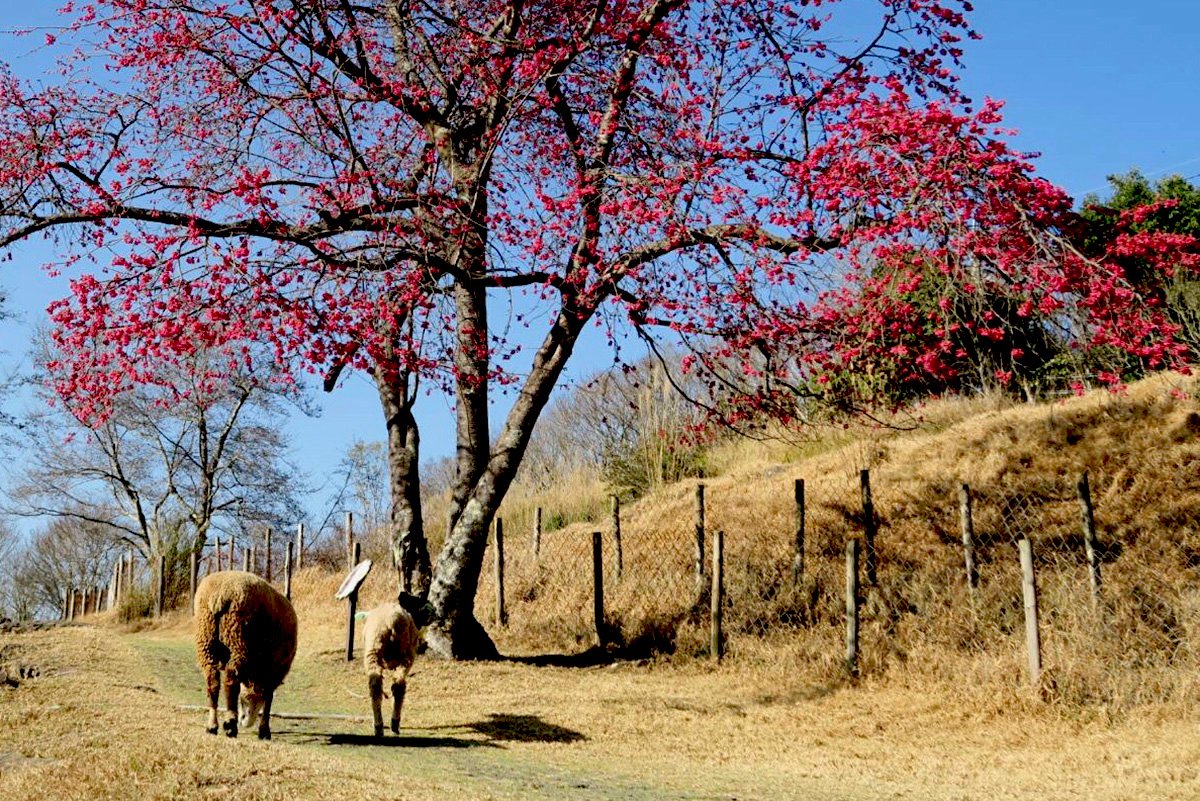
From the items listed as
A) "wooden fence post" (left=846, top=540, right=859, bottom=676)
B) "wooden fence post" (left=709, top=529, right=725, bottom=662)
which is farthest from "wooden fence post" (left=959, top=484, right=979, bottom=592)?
"wooden fence post" (left=709, top=529, right=725, bottom=662)

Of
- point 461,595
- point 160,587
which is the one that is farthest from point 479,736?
point 160,587

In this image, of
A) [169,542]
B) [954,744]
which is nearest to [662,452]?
[954,744]

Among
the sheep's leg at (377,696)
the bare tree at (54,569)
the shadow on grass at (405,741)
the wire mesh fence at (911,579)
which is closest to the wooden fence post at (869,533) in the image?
the wire mesh fence at (911,579)

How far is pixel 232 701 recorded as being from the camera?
332 inches

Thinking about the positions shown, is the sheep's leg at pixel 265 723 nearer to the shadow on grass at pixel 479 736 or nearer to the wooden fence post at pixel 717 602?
the shadow on grass at pixel 479 736

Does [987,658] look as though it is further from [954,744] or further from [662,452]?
[662,452]

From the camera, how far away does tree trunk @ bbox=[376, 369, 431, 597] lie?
14.9 meters

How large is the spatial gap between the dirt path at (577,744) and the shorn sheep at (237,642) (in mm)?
366

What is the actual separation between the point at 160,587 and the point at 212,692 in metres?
20.6

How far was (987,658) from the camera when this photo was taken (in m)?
11.0

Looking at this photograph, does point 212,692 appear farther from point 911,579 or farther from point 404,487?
point 911,579

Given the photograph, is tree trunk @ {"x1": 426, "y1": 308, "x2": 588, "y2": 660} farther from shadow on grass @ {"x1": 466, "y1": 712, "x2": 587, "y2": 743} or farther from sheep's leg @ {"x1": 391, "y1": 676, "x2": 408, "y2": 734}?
sheep's leg @ {"x1": 391, "y1": 676, "x2": 408, "y2": 734}

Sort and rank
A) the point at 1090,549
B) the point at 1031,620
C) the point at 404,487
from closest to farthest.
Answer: the point at 1031,620
the point at 1090,549
the point at 404,487

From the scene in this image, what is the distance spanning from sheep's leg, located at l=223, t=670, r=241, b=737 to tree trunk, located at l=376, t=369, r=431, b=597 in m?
6.06
